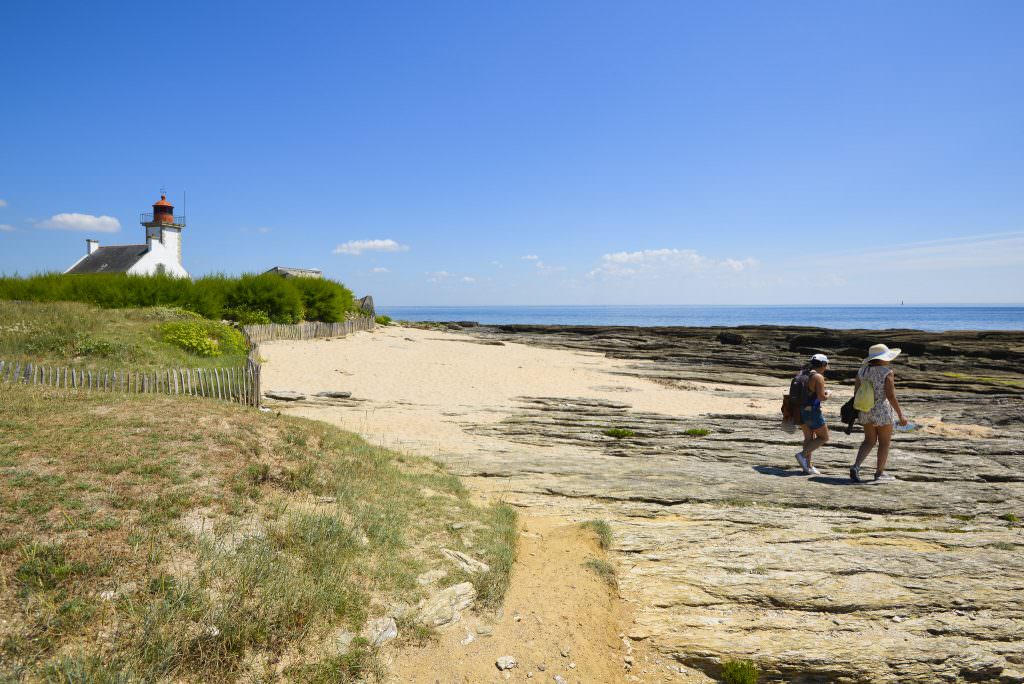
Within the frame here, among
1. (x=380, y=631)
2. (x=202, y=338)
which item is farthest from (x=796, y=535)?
(x=202, y=338)

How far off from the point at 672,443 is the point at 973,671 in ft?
26.8

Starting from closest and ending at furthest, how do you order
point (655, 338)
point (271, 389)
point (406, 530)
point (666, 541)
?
point (406, 530) → point (666, 541) → point (271, 389) → point (655, 338)

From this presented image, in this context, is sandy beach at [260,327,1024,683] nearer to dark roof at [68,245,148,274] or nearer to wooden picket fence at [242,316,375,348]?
wooden picket fence at [242,316,375,348]

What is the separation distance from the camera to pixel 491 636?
5.36 metres

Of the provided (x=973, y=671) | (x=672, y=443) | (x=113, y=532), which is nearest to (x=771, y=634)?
(x=973, y=671)

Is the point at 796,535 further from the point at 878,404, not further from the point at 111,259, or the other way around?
the point at 111,259

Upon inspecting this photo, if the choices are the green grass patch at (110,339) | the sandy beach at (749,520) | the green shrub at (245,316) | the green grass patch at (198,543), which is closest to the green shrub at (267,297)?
the green shrub at (245,316)

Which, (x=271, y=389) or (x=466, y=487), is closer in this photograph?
(x=466, y=487)

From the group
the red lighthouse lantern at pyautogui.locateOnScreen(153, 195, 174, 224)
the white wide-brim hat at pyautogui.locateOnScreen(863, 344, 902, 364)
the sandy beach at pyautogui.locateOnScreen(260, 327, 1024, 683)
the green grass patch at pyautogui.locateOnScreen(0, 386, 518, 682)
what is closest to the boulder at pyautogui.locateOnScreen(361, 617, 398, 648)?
the green grass patch at pyautogui.locateOnScreen(0, 386, 518, 682)

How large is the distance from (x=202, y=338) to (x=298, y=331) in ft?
41.7

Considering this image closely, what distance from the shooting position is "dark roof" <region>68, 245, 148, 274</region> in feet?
156

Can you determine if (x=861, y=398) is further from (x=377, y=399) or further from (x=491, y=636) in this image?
(x=377, y=399)

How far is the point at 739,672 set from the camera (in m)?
5.12

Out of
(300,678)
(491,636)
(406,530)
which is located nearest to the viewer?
(300,678)
